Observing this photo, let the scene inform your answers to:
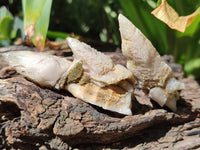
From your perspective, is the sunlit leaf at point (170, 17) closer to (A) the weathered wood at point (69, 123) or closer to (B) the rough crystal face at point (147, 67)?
(B) the rough crystal face at point (147, 67)

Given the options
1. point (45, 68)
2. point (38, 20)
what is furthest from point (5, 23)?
point (45, 68)

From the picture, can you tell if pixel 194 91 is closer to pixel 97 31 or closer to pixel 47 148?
pixel 47 148

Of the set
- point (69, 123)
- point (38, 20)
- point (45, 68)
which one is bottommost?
point (69, 123)

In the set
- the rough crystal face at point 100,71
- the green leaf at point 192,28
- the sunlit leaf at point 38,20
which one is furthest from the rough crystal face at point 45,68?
the green leaf at point 192,28

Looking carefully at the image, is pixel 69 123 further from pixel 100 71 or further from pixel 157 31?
pixel 157 31

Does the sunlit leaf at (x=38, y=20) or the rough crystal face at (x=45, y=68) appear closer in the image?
the rough crystal face at (x=45, y=68)

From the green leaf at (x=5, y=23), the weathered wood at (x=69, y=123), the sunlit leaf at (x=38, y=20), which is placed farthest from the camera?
the green leaf at (x=5, y=23)

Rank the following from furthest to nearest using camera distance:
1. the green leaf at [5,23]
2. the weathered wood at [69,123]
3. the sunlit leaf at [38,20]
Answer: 1. the green leaf at [5,23]
2. the sunlit leaf at [38,20]
3. the weathered wood at [69,123]

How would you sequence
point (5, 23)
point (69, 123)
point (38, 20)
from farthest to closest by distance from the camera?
point (5, 23) < point (38, 20) < point (69, 123)
